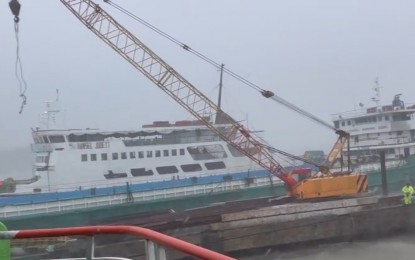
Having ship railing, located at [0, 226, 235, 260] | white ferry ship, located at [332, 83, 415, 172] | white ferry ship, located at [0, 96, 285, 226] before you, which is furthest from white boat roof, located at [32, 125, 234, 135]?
ship railing, located at [0, 226, 235, 260]

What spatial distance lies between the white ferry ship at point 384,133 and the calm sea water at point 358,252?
1774 centimetres

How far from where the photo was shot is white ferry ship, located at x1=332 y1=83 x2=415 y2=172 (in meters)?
37.1

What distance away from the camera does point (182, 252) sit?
1.97 meters

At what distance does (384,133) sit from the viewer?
3791 cm

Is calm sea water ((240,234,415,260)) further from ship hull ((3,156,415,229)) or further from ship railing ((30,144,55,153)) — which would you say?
ship railing ((30,144,55,153))

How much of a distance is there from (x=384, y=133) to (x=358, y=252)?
72.6 ft

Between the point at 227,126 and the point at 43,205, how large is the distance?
371 inches

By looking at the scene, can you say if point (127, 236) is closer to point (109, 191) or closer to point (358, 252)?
point (358, 252)

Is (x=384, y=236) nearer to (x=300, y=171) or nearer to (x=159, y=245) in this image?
(x=300, y=171)

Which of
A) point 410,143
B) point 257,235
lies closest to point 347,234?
point 257,235

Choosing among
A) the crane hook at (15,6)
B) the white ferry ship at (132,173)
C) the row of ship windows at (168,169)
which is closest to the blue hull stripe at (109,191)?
the white ferry ship at (132,173)

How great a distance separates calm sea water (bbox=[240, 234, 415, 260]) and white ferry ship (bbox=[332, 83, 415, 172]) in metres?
17.7

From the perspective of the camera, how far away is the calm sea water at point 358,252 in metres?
16.4

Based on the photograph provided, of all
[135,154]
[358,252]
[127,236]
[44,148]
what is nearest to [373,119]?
[135,154]
